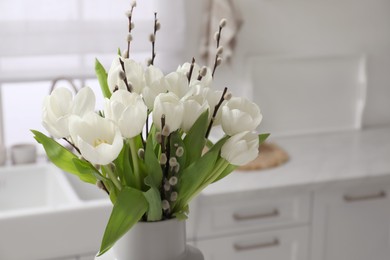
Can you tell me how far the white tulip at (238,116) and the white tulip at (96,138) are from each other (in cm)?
19

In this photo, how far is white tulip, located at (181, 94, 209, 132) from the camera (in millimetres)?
1054

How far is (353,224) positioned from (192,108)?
1817 millimetres

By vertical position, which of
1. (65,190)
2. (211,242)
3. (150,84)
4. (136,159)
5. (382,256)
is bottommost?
(382,256)

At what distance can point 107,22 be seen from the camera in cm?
272

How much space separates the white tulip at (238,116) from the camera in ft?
3.51

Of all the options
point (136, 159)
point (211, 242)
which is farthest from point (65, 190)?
point (136, 159)

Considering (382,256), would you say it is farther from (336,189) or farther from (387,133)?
(387,133)

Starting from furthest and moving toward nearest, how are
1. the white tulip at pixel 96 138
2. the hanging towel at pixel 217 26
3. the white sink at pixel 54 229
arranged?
the hanging towel at pixel 217 26 < the white sink at pixel 54 229 < the white tulip at pixel 96 138

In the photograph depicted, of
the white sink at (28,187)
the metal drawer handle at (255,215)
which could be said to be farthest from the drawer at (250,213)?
the white sink at (28,187)

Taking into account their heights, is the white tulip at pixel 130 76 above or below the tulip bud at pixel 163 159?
above

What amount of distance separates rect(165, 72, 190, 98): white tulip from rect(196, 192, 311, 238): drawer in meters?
1.31

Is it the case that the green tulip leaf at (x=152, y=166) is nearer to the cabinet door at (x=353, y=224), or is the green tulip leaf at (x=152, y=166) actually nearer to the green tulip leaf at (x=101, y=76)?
the green tulip leaf at (x=101, y=76)

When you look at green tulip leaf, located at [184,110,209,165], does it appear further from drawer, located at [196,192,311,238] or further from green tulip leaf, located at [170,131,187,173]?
drawer, located at [196,192,311,238]

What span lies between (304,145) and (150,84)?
6.67 ft
